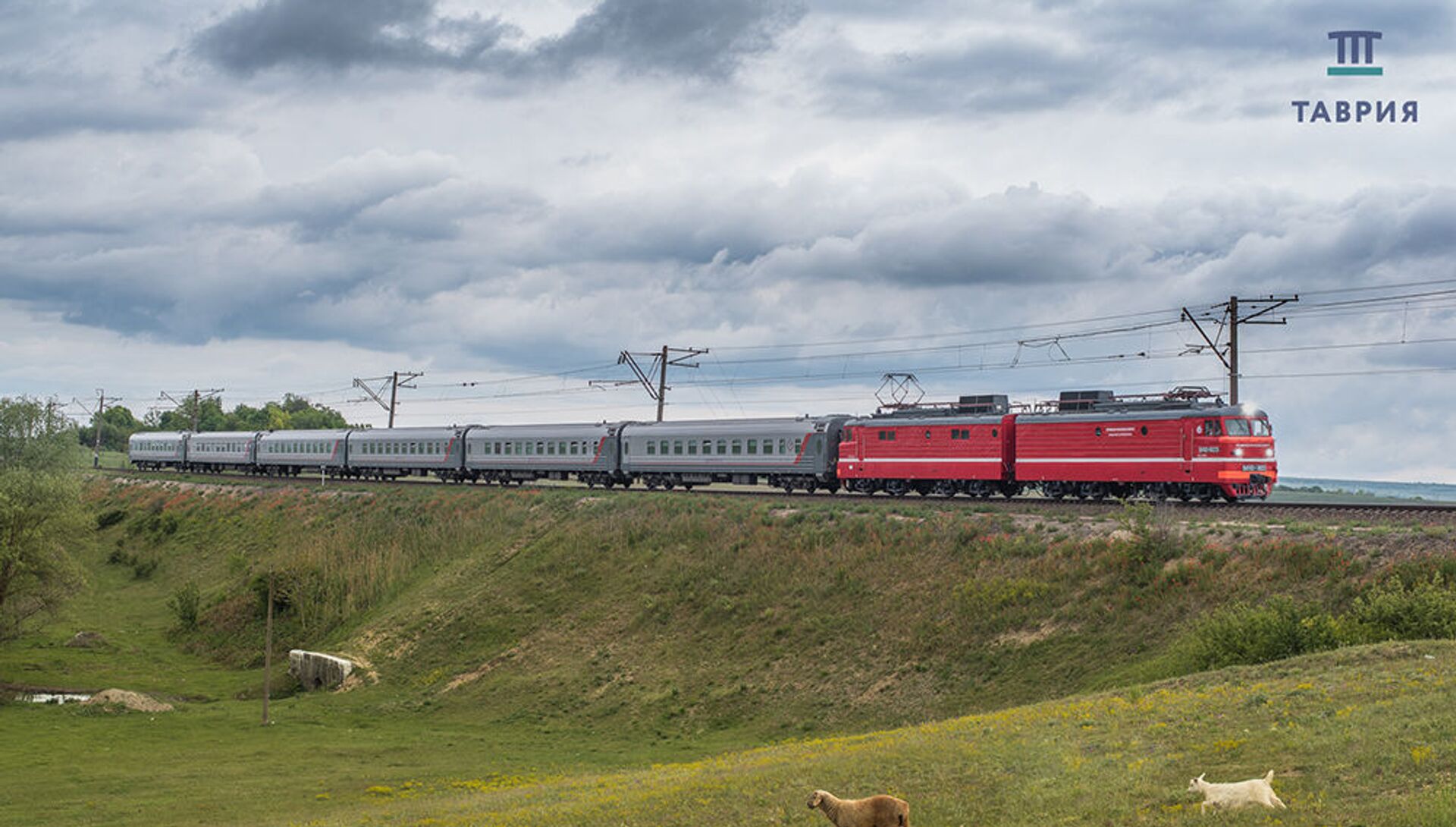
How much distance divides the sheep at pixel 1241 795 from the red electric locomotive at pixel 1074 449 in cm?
2924

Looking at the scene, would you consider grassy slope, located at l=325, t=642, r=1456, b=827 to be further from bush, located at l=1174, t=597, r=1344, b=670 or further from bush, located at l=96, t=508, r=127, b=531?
bush, located at l=96, t=508, r=127, b=531

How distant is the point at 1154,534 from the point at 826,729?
11.4 metres

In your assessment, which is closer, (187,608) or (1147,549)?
(1147,549)

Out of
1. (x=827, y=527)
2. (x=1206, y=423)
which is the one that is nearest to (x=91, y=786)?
(x=827, y=527)

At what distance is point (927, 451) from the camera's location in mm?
50312

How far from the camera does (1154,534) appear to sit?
33688 millimetres

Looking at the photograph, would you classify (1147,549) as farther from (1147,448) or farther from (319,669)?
(319,669)

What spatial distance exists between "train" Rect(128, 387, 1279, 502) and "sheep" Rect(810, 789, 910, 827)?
3032cm

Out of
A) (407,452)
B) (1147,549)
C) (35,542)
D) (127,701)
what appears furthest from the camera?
(407,452)

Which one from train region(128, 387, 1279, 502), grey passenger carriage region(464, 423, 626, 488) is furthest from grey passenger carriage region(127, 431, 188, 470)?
grey passenger carriage region(464, 423, 626, 488)

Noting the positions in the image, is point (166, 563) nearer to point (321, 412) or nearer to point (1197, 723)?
point (1197, 723)

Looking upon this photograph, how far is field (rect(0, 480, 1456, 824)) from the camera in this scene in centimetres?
1789

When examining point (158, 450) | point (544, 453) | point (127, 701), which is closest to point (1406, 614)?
point (127, 701)

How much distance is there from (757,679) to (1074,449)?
1709cm
